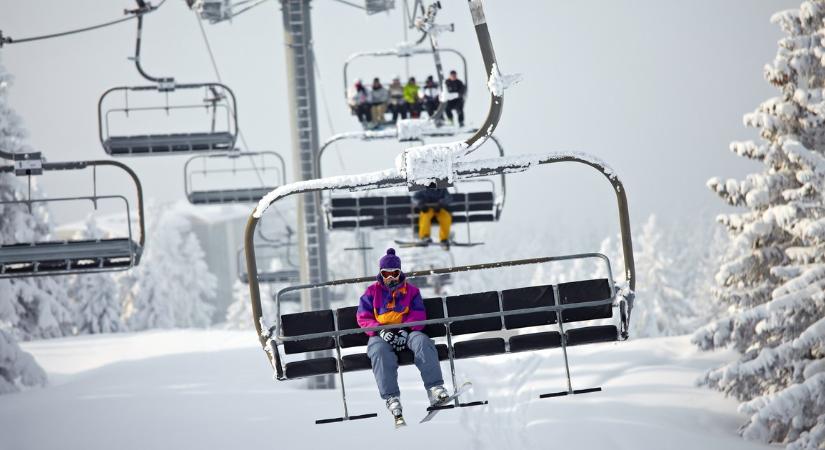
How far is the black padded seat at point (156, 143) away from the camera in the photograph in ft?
47.3

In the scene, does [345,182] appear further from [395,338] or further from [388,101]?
[388,101]

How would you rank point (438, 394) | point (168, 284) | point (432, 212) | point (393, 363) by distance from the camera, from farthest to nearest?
1. point (168, 284)
2. point (432, 212)
3. point (393, 363)
4. point (438, 394)

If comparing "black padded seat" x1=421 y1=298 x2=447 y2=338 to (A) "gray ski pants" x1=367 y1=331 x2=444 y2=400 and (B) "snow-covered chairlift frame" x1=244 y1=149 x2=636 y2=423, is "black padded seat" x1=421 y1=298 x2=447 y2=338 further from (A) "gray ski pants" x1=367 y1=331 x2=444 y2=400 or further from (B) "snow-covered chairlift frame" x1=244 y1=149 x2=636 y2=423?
(A) "gray ski pants" x1=367 y1=331 x2=444 y2=400

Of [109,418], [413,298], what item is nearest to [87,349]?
[109,418]

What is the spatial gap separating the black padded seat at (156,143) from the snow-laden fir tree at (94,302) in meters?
28.7

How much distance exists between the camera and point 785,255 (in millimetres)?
16625

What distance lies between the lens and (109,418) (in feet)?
53.7

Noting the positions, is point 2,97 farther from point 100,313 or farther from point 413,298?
point 413,298

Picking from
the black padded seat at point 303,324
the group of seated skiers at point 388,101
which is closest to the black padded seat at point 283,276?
the group of seated skiers at point 388,101

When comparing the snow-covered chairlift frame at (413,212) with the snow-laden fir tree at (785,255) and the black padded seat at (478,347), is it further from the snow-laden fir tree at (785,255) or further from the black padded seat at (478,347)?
the black padded seat at (478,347)

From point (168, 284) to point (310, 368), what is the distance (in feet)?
167

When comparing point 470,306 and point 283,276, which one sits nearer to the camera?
point 470,306

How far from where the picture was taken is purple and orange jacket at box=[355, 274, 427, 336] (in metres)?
7.46

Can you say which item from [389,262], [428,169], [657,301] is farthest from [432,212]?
[657,301]
